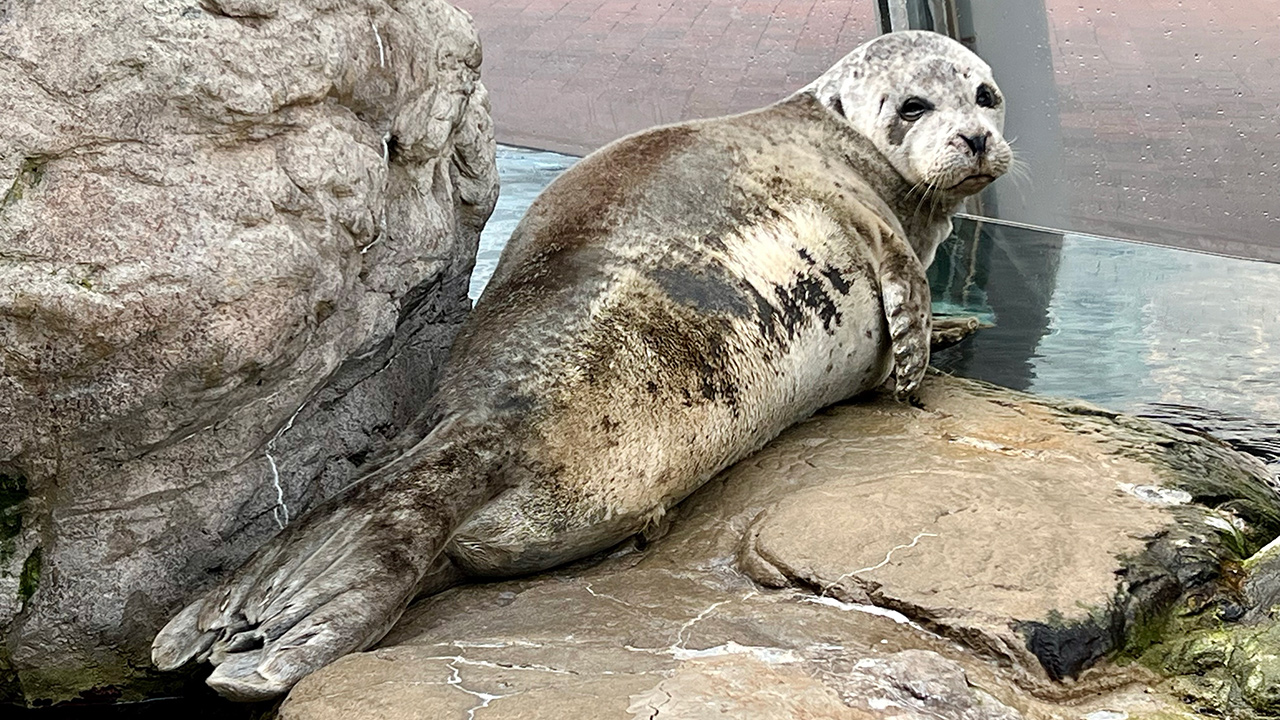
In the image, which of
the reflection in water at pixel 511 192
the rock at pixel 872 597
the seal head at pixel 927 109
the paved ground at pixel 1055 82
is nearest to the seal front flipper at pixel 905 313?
the rock at pixel 872 597

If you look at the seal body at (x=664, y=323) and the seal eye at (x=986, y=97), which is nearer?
the seal body at (x=664, y=323)

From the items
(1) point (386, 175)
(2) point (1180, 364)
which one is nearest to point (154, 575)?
(1) point (386, 175)

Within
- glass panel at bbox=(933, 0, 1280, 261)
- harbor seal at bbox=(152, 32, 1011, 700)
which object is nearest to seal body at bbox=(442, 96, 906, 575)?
harbor seal at bbox=(152, 32, 1011, 700)

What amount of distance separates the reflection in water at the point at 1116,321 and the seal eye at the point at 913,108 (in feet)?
2.76

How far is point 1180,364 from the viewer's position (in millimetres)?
4461

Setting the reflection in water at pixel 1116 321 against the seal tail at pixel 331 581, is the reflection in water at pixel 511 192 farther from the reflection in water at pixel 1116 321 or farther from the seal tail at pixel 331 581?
the seal tail at pixel 331 581

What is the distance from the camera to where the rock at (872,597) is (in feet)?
7.85

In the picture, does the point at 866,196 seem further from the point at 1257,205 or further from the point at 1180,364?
the point at 1257,205

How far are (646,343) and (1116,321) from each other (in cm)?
238

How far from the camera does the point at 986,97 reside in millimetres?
4477

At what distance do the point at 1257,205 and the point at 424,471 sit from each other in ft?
14.4

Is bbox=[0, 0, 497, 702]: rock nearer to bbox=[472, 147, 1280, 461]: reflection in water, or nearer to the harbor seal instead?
the harbor seal

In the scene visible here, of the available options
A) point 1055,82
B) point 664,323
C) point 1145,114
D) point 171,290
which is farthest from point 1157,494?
point 1055,82

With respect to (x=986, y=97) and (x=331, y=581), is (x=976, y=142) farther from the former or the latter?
(x=331, y=581)
